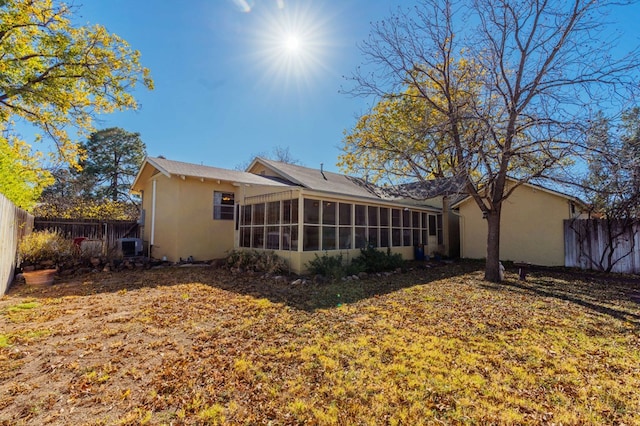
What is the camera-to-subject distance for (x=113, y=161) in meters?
24.6

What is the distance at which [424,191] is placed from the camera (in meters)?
11.1

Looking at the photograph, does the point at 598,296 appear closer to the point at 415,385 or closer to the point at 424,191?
the point at 424,191

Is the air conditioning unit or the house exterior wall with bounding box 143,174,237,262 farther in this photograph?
the air conditioning unit

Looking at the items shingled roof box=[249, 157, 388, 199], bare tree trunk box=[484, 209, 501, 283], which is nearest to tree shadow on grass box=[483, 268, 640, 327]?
bare tree trunk box=[484, 209, 501, 283]

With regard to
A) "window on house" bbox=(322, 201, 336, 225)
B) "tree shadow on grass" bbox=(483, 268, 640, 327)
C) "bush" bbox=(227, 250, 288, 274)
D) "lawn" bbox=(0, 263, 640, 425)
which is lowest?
"lawn" bbox=(0, 263, 640, 425)

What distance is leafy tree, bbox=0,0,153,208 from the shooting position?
327 inches

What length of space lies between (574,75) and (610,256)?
279 inches

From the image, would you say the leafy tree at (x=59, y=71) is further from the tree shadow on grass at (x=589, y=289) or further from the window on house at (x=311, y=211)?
the tree shadow on grass at (x=589, y=289)

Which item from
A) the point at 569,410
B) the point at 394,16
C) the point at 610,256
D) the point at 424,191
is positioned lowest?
the point at 569,410

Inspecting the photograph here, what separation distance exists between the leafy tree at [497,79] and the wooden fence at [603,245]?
529 cm

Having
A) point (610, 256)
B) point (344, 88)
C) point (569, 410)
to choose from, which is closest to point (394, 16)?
point (344, 88)

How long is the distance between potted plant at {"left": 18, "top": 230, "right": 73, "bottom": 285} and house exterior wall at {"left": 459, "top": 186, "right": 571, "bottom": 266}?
1652 centimetres

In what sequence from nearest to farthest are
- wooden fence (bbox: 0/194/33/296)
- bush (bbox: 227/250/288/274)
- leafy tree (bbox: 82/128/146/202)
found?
wooden fence (bbox: 0/194/33/296) < bush (bbox: 227/250/288/274) < leafy tree (bbox: 82/128/146/202)

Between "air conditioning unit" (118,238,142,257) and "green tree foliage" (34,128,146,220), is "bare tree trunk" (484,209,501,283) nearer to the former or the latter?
"air conditioning unit" (118,238,142,257)
